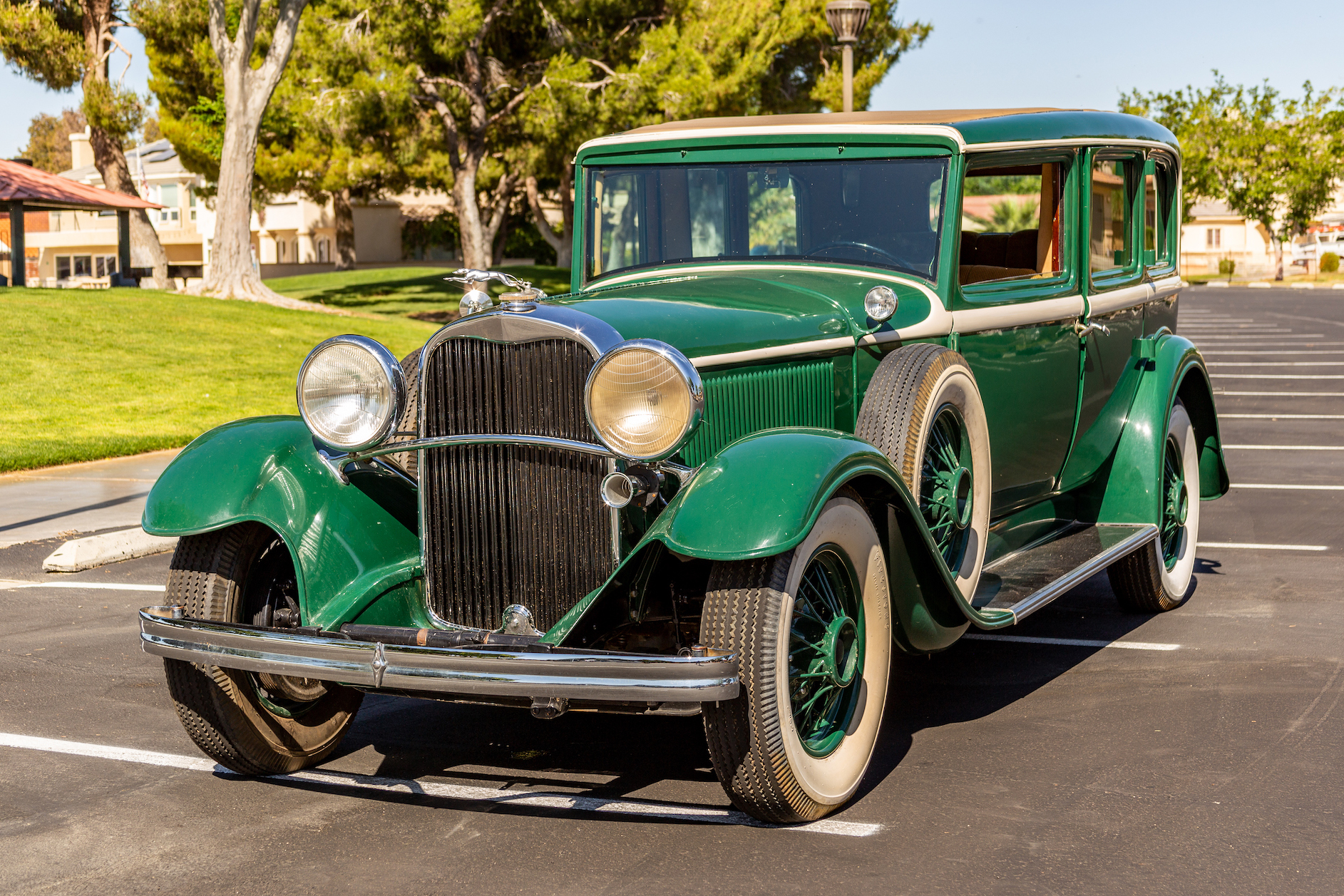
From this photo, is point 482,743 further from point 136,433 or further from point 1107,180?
point 136,433

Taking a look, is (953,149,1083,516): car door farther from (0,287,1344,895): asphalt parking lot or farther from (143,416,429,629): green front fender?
(143,416,429,629): green front fender

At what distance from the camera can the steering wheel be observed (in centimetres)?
523

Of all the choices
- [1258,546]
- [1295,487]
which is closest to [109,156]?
[1295,487]

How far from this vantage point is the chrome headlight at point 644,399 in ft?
12.4

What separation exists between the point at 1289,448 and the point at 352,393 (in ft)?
32.8

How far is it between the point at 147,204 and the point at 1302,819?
30.6 meters

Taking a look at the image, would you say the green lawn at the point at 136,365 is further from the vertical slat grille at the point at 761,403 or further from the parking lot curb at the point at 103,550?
the vertical slat grille at the point at 761,403

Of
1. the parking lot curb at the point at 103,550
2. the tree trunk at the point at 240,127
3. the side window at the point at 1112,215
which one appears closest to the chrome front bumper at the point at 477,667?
the side window at the point at 1112,215

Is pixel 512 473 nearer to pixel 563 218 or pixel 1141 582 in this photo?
pixel 1141 582

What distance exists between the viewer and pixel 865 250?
17.3 feet

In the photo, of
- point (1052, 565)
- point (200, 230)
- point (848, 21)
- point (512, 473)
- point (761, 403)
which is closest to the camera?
point (512, 473)

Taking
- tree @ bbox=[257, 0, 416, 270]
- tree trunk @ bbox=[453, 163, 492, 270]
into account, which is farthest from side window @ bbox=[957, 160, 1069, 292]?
tree trunk @ bbox=[453, 163, 492, 270]

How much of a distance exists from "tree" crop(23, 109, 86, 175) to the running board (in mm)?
84676

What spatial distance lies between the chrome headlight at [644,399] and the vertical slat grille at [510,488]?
11cm
